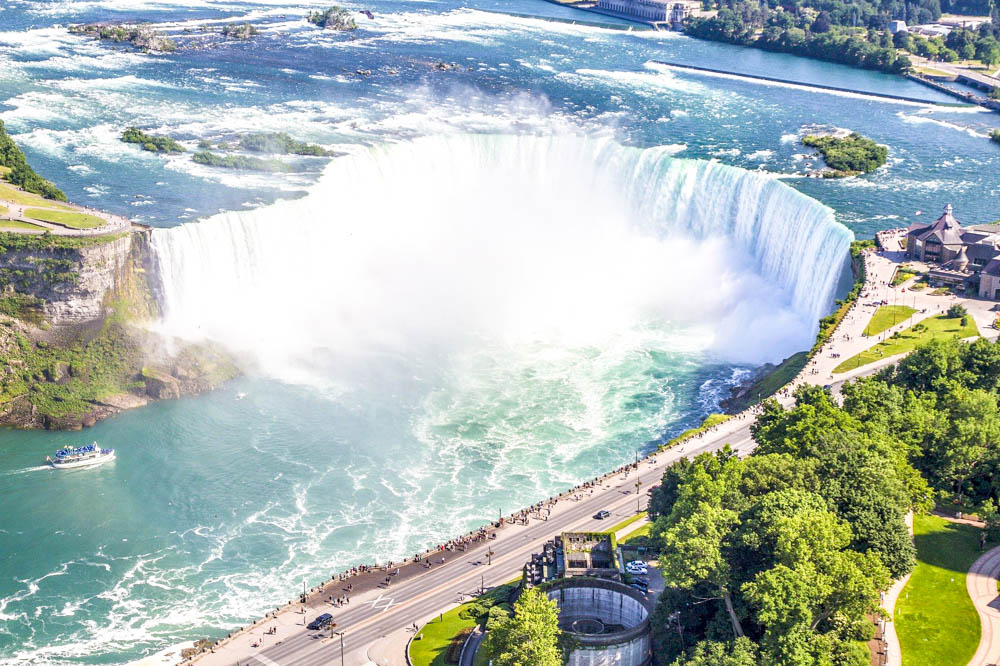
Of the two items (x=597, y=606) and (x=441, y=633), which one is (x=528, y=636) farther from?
(x=441, y=633)

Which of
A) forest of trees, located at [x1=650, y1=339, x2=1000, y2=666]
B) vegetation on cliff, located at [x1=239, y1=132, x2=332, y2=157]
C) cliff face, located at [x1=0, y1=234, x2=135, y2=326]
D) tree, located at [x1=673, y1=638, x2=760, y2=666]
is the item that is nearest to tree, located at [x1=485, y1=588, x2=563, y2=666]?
forest of trees, located at [x1=650, y1=339, x2=1000, y2=666]

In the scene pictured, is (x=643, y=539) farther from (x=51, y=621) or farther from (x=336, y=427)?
(x=51, y=621)

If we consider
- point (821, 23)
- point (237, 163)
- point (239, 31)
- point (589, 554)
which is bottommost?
point (589, 554)

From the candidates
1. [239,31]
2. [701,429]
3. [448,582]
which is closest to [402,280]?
[701,429]

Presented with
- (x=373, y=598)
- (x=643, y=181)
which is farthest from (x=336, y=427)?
(x=643, y=181)

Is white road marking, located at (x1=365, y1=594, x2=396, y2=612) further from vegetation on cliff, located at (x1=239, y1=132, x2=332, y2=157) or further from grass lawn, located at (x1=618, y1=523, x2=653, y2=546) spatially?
vegetation on cliff, located at (x1=239, y1=132, x2=332, y2=157)
